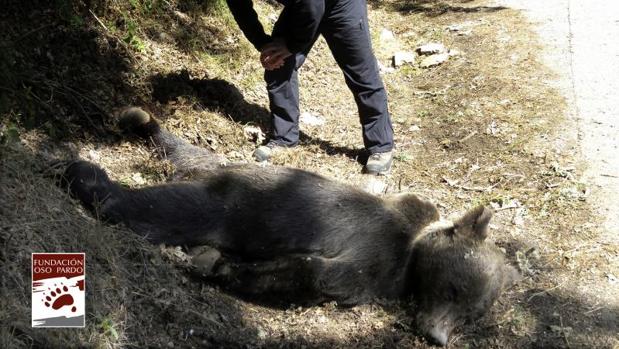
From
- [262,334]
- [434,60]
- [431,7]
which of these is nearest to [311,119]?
[434,60]

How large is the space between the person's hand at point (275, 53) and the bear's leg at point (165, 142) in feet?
3.65

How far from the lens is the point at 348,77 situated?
6594mm

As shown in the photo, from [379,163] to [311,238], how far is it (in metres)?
2.01

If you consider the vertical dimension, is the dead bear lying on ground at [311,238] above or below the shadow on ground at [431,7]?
above

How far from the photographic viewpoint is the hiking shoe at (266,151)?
259 inches

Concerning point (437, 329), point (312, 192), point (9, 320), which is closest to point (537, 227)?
point (437, 329)

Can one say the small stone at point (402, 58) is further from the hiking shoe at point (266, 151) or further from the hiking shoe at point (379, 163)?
the hiking shoe at point (266, 151)

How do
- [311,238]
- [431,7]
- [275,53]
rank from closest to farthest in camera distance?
[311,238], [275,53], [431,7]

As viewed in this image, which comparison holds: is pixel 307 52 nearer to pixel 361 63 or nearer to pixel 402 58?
pixel 361 63

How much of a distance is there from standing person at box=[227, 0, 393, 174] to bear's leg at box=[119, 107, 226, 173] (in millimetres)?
914

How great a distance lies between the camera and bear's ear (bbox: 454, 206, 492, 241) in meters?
5.27

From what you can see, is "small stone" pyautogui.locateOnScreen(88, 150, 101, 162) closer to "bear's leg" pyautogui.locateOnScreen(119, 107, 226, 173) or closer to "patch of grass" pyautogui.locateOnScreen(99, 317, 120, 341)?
"bear's leg" pyautogui.locateOnScreen(119, 107, 226, 173)

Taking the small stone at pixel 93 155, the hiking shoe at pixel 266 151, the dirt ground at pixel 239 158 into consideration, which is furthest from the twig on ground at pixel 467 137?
the small stone at pixel 93 155

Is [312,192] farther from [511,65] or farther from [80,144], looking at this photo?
[511,65]
